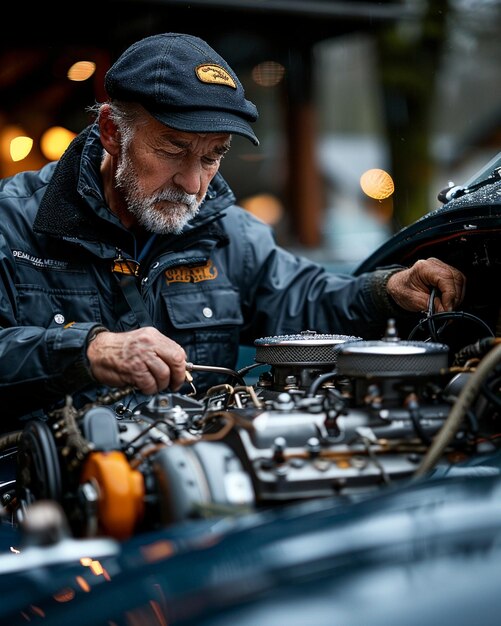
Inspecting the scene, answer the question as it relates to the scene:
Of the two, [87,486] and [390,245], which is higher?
[390,245]

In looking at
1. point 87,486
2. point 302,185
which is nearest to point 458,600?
point 87,486

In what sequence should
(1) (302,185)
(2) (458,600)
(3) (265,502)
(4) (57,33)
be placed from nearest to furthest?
(2) (458,600), (3) (265,502), (4) (57,33), (1) (302,185)

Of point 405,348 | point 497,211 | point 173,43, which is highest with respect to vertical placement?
point 173,43

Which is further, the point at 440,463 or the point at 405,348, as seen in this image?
the point at 405,348

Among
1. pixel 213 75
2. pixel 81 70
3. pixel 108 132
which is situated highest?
pixel 81 70

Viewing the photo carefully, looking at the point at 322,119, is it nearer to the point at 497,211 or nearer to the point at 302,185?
the point at 302,185

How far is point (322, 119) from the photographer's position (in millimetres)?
8148

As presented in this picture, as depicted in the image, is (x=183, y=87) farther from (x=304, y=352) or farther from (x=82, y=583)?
(x=82, y=583)

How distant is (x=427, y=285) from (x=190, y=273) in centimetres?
72

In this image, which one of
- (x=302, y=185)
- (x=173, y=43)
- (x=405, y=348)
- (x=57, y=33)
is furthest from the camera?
(x=302, y=185)

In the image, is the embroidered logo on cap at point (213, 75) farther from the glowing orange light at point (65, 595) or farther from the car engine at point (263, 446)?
the glowing orange light at point (65, 595)

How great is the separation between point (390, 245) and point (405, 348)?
96cm

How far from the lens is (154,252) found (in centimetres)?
263

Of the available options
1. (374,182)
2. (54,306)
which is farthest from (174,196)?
(374,182)
